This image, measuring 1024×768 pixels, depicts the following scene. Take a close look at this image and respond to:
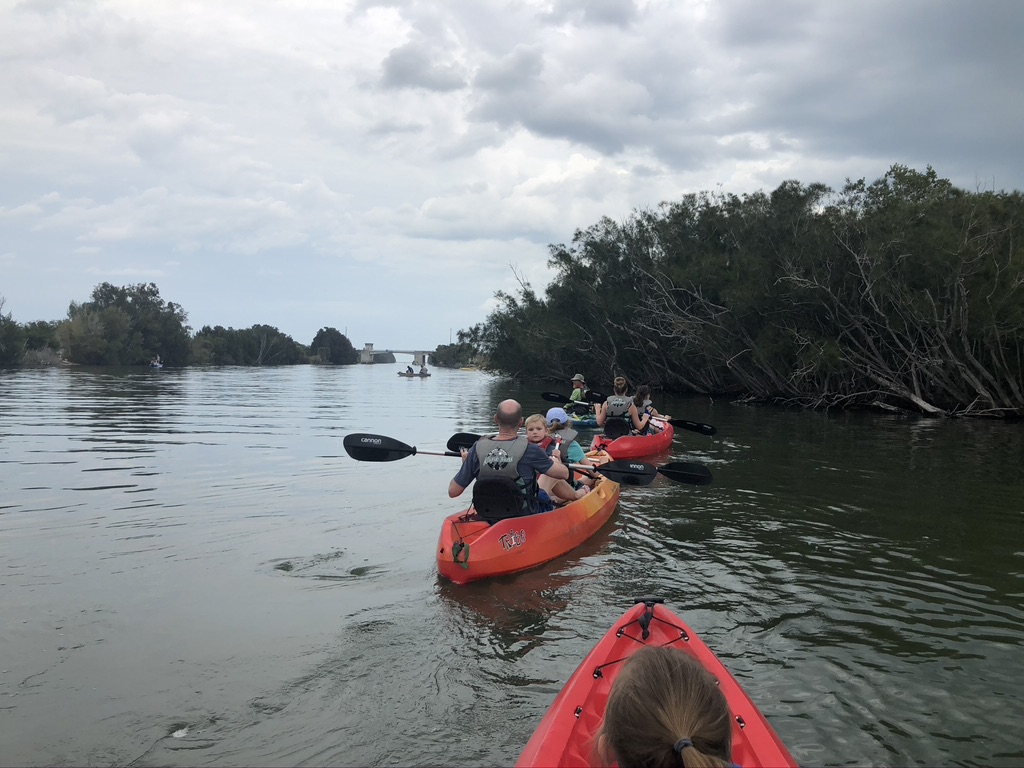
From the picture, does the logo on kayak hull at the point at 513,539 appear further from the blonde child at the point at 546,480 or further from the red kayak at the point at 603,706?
the red kayak at the point at 603,706

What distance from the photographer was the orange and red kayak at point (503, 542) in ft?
22.7

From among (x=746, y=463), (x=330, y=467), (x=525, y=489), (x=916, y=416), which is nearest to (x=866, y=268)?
(x=916, y=416)

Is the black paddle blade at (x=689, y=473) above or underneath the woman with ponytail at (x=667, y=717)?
underneath

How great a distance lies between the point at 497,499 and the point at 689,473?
2.93 m

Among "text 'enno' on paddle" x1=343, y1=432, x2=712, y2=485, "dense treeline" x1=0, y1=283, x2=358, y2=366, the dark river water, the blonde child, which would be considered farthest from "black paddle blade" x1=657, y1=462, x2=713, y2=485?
"dense treeline" x1=0, y1=283, x2=358, y2=366

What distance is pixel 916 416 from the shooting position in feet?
94.4

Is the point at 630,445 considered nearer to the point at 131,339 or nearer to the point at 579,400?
the point at 579,400

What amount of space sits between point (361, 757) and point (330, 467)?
10306mm

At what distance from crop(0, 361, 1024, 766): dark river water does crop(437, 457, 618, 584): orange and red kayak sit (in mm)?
174

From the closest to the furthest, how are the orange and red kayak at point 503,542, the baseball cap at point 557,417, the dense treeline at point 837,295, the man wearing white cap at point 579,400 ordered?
the orange and red kayak at point 503,542
the baseball cap at point 557,417
the man wearing white cap at point 579,400
the dense treeline at point 837,295

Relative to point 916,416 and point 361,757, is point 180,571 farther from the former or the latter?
point 916,416

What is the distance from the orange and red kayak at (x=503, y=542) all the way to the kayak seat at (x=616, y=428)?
21.7 ft

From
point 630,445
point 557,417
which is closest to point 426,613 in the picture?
point 557,417

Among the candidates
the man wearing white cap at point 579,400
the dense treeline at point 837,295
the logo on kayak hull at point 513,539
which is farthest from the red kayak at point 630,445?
the dense treeline at point 837,295
